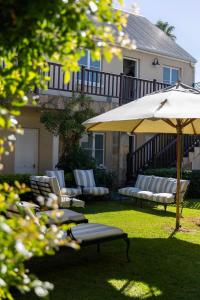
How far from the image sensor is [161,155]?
57.1 feet

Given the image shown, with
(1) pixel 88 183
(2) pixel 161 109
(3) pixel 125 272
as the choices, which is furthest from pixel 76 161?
(3) pixel 125 272

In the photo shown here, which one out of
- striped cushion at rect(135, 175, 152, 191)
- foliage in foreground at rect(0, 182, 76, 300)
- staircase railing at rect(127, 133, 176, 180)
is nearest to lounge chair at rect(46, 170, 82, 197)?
striped cushion at rect(135, 175, 152, 191)

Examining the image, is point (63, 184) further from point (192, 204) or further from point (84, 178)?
point (192, 204)

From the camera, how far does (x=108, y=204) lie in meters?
13.2

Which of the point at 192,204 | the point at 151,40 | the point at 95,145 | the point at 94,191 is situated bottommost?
the point at 192,204

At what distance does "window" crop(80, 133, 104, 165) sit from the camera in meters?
17.8

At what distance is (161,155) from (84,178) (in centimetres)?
496

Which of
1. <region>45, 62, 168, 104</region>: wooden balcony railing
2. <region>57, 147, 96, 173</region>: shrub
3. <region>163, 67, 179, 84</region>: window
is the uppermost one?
<region>163, 67, 179, 84</region>: window

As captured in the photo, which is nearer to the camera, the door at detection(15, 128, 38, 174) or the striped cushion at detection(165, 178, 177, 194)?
the striped cushion at detection(165, 178, 177, 194)

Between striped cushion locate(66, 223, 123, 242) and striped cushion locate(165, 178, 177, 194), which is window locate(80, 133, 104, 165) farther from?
striped cushion locate(66, 223, 123, 242)

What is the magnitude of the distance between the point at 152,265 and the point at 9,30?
521cm

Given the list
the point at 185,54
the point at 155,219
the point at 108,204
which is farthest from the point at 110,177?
the point at 185,54

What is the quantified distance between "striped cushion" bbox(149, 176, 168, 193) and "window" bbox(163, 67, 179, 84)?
10183 millimetres

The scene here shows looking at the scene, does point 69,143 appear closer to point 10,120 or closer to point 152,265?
point 152,265
